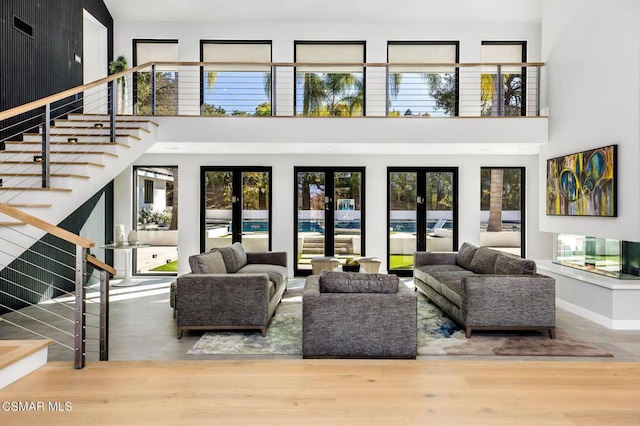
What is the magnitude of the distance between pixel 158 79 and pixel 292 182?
343 cm

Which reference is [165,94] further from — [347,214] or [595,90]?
[595,90]

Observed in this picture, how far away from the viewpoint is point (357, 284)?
4387mm

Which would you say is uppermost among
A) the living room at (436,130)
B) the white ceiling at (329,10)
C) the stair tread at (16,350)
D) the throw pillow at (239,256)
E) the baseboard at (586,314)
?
the white ceiling at (329,10)

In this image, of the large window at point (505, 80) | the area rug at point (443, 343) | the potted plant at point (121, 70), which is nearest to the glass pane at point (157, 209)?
the potted plant at point (121, 70)

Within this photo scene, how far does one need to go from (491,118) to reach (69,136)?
21.4 ft

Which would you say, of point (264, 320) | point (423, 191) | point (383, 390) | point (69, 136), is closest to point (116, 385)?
point (383, 390)

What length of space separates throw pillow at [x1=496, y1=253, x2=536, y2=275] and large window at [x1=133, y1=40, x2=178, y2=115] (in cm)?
671

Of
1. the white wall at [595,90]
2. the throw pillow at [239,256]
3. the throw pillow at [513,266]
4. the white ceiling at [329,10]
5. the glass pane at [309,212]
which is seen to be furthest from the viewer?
the glass pane at [309,212]

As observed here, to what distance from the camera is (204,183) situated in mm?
9547

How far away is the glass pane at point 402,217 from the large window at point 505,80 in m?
2.10

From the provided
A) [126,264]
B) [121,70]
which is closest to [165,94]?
[121,70]

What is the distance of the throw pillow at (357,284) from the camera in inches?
173

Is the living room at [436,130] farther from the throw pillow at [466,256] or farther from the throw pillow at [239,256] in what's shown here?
the throw pillow at [239,256]

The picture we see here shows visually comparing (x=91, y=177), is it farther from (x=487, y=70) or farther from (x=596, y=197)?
(x=487, y=70)
